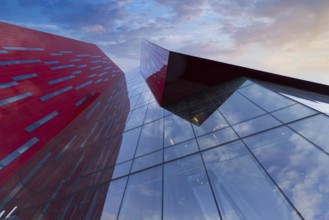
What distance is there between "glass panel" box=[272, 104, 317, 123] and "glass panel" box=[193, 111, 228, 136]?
234 centimetres

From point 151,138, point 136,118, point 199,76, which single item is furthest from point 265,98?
point 136,118

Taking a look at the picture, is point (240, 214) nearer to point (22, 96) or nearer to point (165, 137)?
point (165, 137)

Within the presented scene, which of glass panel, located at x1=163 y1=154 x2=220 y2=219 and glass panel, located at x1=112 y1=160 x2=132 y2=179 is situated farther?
glass panel, located at x1=112 y1=160 x2=132 y2=179

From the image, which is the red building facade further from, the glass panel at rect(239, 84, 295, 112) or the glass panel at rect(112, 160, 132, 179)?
the glass panel at rect(239, 84, 295, 112)

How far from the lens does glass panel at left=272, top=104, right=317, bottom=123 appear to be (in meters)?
8.62

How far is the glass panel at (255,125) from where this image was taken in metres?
8.91

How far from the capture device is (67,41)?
5688 centimetres

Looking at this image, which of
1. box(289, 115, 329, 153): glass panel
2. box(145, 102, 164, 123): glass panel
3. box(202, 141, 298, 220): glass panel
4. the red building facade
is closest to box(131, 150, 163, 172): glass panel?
the red building facade

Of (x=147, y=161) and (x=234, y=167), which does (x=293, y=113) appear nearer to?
(x=234, y=167)

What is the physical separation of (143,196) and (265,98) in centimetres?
759

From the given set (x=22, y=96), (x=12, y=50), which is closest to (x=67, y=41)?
(x=12, y=50)

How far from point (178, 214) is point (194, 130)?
5059 mm

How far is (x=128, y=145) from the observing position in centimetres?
1285

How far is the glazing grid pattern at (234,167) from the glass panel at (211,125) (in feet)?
0.19
